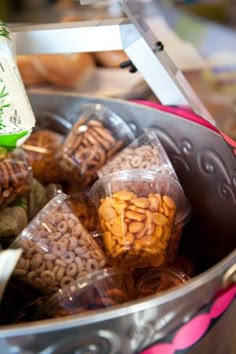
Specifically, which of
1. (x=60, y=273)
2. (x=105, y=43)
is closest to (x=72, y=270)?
(x=60, y=273)

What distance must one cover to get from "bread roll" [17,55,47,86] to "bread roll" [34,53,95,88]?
11 millimetres

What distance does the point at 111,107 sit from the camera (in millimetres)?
586

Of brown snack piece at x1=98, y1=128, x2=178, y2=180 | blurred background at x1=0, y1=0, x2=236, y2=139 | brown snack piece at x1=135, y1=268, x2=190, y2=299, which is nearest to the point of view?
brown snack piece at x1=135, y1=268, x2=190, y2=299

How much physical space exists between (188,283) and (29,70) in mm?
755

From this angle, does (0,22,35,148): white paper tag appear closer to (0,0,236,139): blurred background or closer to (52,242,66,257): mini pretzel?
(52,242,66,257): mini pretzel

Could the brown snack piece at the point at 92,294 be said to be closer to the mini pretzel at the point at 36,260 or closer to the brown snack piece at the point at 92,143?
the mini pretzel at the point at 36,260

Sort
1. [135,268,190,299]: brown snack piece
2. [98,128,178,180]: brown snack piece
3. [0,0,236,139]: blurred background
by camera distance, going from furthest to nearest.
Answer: [0,0,236,139]: blurred background < [98,128,178,180]: brown snack piece < [135,268,190,299]: brown snack piece

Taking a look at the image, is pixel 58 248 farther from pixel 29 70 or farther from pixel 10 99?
pixel 29 70

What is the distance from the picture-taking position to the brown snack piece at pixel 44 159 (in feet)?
1.88

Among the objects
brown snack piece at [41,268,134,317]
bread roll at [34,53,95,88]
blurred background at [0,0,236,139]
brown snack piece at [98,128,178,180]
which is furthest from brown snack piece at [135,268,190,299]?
bread roll at [34,53,95,88]

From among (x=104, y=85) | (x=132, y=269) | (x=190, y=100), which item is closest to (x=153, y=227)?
(x=132, y=269)

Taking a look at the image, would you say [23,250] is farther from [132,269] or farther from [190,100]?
[190,100]

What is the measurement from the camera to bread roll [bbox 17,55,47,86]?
38.5 inches

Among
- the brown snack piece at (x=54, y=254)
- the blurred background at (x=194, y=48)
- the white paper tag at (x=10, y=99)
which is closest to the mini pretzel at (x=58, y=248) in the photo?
the brown snack piece at (x=54, y=254)
